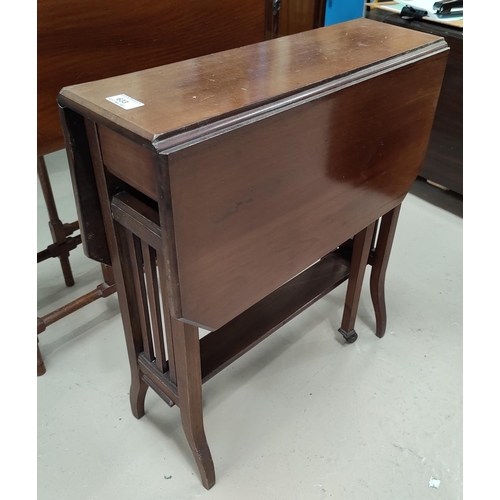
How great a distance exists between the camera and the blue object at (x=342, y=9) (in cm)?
312

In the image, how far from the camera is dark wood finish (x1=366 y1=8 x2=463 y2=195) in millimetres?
2176

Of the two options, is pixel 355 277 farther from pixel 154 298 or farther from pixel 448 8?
pixel 448 8

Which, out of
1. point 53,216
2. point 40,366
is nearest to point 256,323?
point 40,366

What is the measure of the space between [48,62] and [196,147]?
68 centimetres

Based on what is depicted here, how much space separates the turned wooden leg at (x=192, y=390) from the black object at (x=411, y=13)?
200 centimetres

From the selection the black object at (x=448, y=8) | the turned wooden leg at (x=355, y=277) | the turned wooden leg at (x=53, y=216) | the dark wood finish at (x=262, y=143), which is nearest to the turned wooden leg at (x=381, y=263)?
the turned wooden leg at (x=355, y=277)

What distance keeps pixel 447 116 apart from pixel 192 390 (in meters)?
1.87

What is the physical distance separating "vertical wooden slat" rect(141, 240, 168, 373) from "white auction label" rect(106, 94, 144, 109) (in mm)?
298

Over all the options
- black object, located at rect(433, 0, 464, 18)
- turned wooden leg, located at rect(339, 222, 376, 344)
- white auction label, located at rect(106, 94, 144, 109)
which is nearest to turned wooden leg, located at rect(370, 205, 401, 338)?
turned wooden leg, located at rect(339, 222, 376, 344)

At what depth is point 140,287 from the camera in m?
1.15

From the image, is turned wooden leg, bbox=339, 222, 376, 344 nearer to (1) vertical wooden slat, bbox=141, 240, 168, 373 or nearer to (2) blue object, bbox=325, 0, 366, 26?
(1) vertical wooden slat, bbox=141, 240, 168, 373

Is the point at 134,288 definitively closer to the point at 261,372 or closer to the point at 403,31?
the point at 261,372

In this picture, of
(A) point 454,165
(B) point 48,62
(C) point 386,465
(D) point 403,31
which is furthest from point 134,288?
(A) point 454,165

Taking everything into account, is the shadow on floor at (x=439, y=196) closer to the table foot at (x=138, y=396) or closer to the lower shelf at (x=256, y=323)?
the lower shelf at (x=256, y=323)
